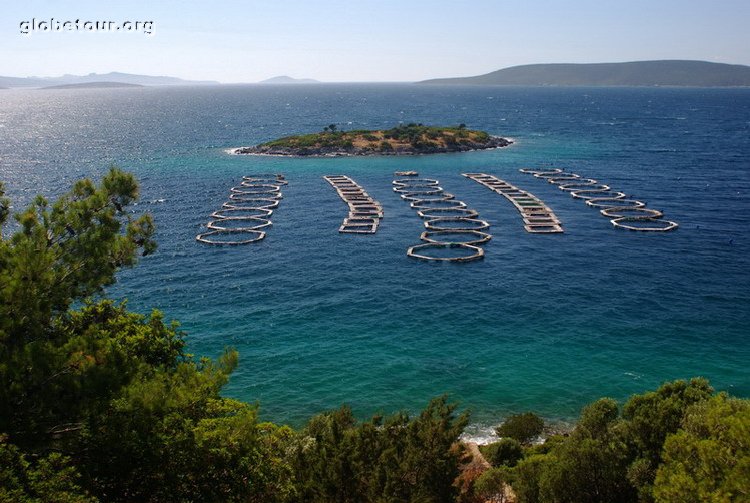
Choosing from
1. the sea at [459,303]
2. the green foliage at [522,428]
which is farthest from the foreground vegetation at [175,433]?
the sea at [459,303]

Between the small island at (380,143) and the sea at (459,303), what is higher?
the small island at (380,143)

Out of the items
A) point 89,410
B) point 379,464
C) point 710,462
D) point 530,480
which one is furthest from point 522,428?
point 89,410

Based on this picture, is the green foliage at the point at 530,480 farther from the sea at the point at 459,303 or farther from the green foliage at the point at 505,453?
the sea at the point at 459,303

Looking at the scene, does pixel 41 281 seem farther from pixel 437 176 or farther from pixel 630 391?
pixel 437 176

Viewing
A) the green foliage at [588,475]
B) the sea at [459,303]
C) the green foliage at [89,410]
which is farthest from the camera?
the sea at [459,303]

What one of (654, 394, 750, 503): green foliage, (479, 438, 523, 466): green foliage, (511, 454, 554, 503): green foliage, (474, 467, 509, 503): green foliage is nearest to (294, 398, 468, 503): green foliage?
(511, 454, 554, 503): green foliage

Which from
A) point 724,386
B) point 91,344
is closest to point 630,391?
point 724,386

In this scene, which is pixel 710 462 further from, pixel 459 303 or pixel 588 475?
pixel 459 303
